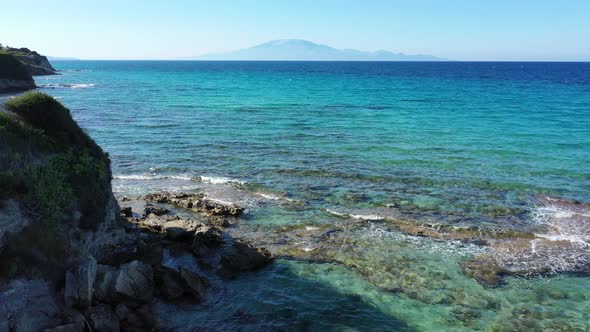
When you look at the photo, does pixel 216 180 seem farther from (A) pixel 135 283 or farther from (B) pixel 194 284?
(A) pixel 135 283

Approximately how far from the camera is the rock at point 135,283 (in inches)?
627

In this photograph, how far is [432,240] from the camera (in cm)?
2333

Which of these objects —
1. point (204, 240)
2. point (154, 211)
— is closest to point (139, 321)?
point (204, 240)

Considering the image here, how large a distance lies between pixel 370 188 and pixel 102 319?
2079 centimetres

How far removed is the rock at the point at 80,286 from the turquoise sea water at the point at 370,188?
11.3ft

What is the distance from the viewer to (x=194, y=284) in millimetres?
17547

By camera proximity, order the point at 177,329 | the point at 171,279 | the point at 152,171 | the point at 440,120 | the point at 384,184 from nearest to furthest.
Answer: the point at 177,329 < the point at 171,279 < the point at 384,184 < the point at 152,171 < the point at 440,120

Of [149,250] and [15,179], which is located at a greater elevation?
[15,179]

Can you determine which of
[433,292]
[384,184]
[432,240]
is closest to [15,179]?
[433,292]

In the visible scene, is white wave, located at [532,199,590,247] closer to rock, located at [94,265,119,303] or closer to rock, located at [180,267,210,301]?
rock, located at [180,267,210,301]

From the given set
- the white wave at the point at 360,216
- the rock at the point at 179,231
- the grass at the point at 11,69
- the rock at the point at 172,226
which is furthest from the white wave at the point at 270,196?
the grass at the point at 11,69

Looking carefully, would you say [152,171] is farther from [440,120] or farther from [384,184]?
[440,120]

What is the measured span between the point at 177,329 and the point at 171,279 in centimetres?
245

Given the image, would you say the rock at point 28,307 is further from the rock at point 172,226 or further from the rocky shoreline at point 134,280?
the rock at point 172,226
